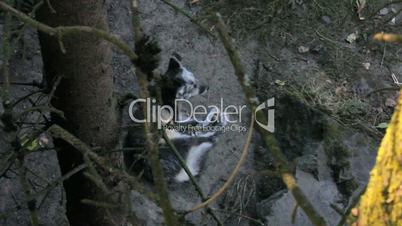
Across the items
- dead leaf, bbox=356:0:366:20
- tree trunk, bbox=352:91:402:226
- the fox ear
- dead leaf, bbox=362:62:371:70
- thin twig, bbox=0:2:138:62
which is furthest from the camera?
dead leaf, bbox=356:0:366:20

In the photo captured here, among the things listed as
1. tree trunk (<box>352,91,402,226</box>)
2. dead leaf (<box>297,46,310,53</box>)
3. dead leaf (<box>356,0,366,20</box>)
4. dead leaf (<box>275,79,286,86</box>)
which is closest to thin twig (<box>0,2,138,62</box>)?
tree trunk (<box>352,91,402,226</box>)

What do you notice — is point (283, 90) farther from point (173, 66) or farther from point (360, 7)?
point (360, 7)

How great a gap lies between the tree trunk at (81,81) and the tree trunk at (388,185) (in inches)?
43.1

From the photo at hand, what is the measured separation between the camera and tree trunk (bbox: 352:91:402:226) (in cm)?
98

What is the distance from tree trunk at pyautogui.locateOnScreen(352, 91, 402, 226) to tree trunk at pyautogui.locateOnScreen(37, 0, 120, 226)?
3.59 ft

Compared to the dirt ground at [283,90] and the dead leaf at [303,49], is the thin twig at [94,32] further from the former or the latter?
the dead leaf at [303,49]

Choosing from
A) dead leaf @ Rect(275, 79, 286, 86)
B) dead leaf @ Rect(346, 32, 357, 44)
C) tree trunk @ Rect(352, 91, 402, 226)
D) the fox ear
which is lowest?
tree trunk @ Rect(352, 91, 402, 226)

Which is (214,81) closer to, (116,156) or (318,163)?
(318,163)

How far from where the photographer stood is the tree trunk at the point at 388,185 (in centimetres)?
98

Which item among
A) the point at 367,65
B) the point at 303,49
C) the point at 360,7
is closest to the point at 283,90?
the point at 303,49

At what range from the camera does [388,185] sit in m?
1.00

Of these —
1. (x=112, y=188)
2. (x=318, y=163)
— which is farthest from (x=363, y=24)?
(x=112, y=188)

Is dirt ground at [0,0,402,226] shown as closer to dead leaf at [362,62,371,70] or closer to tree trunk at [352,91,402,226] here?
dead leaf at [362,62,371,70]

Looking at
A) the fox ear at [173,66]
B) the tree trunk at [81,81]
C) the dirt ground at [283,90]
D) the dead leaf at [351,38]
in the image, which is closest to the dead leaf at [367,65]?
the dirt ground at [283,90]
